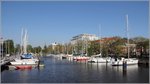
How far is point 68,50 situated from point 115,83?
135 m

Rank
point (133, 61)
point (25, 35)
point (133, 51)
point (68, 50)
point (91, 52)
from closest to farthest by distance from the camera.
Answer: point (133, 61), point (25, 35), point (133, 51), point (91, 52), point (68, 50)

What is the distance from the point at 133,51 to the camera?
10781 centimetres

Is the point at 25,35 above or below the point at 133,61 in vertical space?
above

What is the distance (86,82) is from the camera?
39.9 meters

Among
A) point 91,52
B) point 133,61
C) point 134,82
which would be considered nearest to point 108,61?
point 133,61

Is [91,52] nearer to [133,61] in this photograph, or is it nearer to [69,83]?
[133,61]

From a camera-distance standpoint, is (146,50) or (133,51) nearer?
(146,50)

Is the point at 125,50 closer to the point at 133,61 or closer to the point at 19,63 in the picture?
the point at 133,61

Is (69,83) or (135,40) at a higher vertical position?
(135,40)

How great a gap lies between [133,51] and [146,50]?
35.9ft

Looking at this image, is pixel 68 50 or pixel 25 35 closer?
pixel 25 35

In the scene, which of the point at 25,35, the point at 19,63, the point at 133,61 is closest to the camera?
the point at 19,63

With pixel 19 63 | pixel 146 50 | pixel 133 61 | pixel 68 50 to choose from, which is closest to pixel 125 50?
pixel 146 50

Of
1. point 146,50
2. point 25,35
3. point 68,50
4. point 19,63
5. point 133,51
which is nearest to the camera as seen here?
point 19,63
